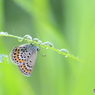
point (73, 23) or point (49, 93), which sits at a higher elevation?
point (73, 23)

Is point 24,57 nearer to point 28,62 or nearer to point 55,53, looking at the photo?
point 28,62

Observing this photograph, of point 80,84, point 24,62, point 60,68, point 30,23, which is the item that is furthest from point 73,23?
point 30,23

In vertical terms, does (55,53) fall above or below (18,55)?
above

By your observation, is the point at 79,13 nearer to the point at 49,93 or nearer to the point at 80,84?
the point at 49,93

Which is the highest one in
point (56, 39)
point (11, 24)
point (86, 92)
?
point (11, 24)

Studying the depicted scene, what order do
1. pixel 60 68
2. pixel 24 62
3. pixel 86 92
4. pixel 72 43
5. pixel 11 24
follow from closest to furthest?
pixel 86 92 < pixel 24 62 < pixel 60 68 < pixel 72 43 < pixel 11 24

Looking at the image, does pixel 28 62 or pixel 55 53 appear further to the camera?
pixel 55 53

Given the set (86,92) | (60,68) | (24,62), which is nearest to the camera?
(86,92)

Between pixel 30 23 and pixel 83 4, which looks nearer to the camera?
pixel 83 4

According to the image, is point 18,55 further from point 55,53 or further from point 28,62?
point 55,53

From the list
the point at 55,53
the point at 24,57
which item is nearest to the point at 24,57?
the point at 24,57

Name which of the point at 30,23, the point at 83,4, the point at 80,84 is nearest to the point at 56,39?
the point at 83,4
